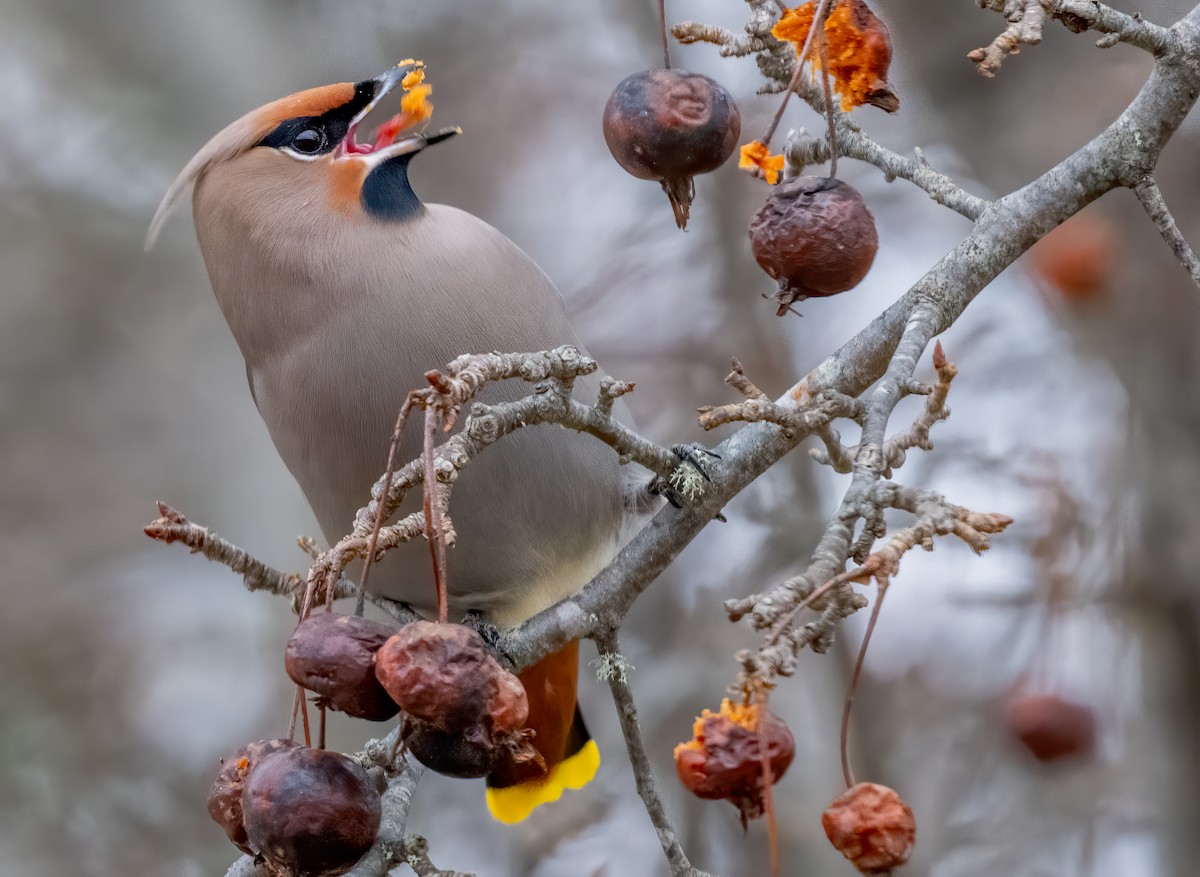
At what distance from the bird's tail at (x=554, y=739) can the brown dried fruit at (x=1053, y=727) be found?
1.00 m

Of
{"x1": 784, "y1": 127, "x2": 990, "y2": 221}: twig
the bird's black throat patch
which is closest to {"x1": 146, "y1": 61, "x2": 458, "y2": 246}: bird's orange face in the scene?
the bird's black throat patch

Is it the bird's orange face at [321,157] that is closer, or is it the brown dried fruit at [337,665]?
the brown dried fruit at [337,665]

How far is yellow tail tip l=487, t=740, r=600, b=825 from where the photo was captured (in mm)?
3127

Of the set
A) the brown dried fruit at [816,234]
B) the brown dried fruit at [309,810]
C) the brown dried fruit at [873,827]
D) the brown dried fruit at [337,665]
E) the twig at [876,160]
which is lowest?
the brown dried fruit at [873,827]

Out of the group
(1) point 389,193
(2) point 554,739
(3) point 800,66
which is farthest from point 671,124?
(2) point 554,739

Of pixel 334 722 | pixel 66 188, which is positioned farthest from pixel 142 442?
pixel 334 722

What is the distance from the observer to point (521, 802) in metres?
3.16

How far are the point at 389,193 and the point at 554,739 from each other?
3.63ft

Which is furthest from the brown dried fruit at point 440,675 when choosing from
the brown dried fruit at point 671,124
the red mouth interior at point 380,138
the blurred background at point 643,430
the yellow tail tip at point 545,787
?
the blurred background at point 643,430

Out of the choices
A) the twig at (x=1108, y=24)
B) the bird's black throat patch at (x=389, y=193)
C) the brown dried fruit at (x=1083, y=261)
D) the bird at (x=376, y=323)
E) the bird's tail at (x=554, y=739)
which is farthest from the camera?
the brown dried fruit at (x=1083, y=261)

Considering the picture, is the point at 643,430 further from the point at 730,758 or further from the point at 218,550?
the point at 730,758

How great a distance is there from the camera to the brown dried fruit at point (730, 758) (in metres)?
1.45

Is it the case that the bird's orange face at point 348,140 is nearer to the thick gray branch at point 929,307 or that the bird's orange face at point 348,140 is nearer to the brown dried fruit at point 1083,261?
the thick gray branch at point 929,307

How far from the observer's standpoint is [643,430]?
4.30 metres
